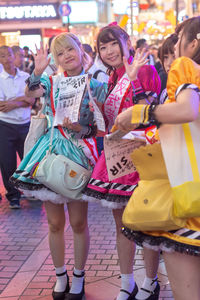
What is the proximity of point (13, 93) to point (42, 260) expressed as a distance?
2.86 meters

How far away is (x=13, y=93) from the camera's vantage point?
7.00 metres

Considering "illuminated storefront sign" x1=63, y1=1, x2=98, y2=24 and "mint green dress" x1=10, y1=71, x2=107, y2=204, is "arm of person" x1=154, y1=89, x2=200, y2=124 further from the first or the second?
"illuminated storefront sign" x1=63, y1=1, x2=98, y2=24

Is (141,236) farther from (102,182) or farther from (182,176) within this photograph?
(102,182)

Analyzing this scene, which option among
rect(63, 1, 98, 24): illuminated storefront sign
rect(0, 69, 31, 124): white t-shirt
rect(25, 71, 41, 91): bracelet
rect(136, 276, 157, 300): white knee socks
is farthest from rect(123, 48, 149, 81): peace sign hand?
rect(63, 1, 98, 24): illuminated storefront sign

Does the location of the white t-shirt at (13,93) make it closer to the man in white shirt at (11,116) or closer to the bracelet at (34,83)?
the man in white shirt at (11,116)

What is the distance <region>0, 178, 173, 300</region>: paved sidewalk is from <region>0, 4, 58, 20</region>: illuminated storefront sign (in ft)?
62.4

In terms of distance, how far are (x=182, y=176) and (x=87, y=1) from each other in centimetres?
4023

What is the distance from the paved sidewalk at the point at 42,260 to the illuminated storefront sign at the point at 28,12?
62.4 ft

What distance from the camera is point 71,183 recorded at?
A: 12.0 feet

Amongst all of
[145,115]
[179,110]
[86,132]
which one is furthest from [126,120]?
[86,132]

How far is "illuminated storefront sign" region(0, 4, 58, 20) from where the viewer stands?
24.2 meters

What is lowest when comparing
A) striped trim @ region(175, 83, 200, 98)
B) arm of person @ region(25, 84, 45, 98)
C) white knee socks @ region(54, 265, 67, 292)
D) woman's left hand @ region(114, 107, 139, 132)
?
white knee socks @ region(54, 265, 67, 292)

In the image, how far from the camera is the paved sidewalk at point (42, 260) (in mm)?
4188

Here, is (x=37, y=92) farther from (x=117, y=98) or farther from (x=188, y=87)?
(x=188, y=87)
